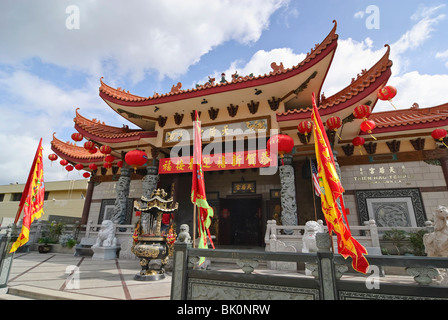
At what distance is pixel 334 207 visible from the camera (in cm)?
236

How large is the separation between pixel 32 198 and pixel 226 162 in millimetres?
5046

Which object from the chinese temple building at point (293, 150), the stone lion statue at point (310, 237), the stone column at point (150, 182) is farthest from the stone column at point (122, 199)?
the stone lion statue at point (310, 237)

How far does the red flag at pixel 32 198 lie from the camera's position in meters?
3.83

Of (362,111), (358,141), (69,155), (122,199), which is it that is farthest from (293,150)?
(69,155)

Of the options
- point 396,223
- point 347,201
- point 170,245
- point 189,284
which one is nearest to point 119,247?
point 170,245

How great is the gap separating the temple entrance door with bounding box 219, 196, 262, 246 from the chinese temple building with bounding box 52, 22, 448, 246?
0.19 ft

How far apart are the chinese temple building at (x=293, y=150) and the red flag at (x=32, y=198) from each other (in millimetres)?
3645

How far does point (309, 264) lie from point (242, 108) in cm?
673

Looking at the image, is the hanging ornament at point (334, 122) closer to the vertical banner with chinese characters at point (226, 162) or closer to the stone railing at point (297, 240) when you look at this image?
the vertical banner with chinese characters at point (226, 162)

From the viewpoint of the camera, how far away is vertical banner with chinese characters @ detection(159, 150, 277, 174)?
7.10m

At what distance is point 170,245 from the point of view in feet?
18.1

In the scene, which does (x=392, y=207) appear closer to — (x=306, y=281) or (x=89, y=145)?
(x=306, y=281)

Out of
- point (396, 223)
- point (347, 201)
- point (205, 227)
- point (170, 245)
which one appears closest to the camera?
point (205, 227)
